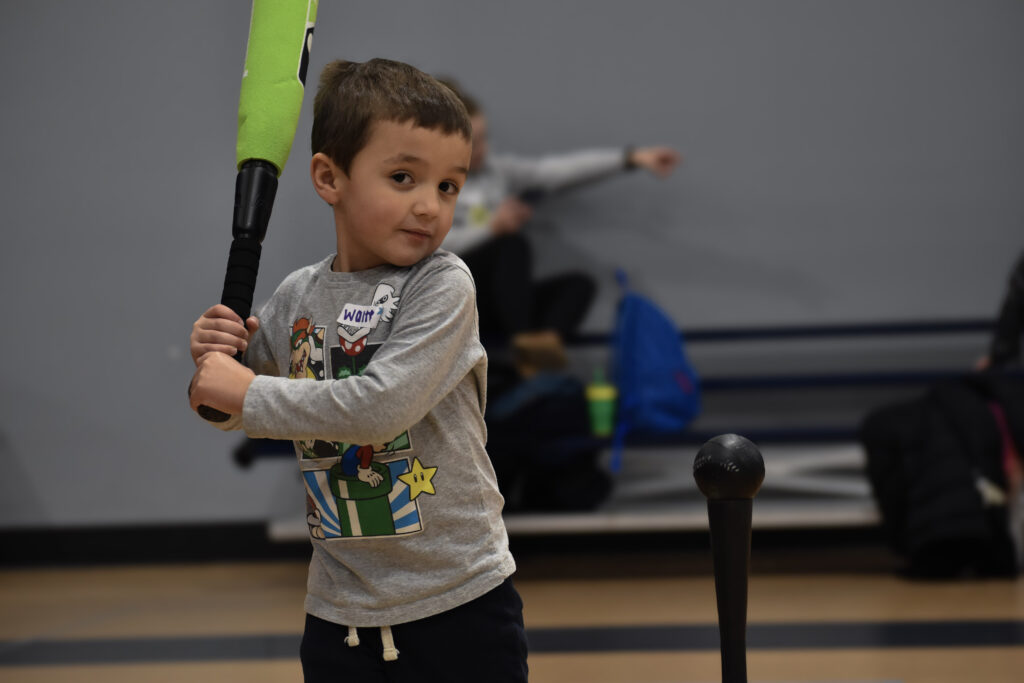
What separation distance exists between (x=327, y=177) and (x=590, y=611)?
1.92 metres

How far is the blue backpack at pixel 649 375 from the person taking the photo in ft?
11.1

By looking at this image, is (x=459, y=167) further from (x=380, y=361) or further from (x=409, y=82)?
(x=380, y=361)

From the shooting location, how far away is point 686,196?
→ 378cm

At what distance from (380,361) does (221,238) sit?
3.06 m

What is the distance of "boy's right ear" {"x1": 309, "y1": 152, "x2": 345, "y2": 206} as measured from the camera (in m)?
1.14

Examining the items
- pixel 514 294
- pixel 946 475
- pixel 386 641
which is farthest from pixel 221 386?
pixel 946 475

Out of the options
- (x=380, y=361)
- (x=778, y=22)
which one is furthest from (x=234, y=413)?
(x=778, y=22)

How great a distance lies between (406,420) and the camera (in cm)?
103

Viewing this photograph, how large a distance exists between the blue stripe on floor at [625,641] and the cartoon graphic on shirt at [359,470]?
1.34 m

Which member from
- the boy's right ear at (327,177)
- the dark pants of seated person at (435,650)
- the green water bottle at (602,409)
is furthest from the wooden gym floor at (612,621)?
the boy's right ear at (327,177)

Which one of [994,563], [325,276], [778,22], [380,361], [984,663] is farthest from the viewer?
[778,22]

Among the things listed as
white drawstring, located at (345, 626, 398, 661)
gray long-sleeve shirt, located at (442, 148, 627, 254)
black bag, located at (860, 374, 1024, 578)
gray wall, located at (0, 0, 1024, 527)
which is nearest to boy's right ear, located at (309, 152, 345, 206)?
white drawstring, located at (345, 626, 398, 661)

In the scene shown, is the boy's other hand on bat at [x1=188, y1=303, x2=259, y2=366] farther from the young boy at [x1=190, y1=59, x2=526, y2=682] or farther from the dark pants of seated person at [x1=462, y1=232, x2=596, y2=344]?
the dark pants of seated person at [x1=462, y1=232, x2=596, y2=344]

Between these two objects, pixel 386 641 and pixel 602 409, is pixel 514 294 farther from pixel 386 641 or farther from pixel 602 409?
pixel 386 641
